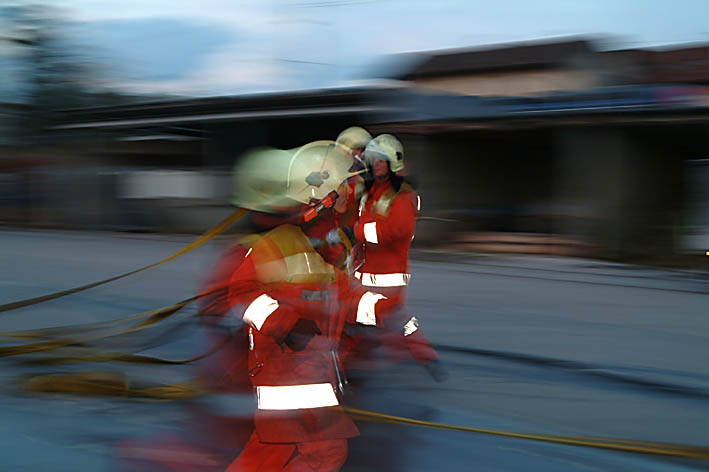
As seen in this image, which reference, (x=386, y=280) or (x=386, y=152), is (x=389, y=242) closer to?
(x=386, y=280)

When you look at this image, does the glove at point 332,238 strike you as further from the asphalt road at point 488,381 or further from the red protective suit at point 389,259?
the red protective suit at point 389,259

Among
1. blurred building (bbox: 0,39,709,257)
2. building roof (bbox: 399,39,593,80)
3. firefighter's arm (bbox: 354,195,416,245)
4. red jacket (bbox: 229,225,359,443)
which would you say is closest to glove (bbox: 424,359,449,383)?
firefighter's arm (bbox: 354,195,416,245)

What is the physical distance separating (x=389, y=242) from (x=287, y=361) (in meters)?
2.40

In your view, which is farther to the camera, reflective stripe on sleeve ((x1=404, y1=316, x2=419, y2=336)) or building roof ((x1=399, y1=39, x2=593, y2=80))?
building roof ((x1=399, y1=39, x2=593, y2=80))

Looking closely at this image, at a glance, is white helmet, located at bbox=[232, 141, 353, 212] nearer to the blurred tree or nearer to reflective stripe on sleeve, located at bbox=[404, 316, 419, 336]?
reflective stripe on sleeve, located at bbox=[404, 316, 419, 336]

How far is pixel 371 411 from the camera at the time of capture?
4.37 m

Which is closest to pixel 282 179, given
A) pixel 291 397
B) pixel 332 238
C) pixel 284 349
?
pixel 284 349

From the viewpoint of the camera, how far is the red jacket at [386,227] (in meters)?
4.82

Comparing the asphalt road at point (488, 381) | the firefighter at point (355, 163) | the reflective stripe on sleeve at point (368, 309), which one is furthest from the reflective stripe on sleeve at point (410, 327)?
the firefighter at point (355, 163)

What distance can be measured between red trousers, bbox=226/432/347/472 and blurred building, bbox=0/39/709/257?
1029 cm

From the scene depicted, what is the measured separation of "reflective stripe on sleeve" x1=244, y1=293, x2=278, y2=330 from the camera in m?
2.51

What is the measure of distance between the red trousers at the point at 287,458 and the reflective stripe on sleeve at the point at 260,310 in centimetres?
40

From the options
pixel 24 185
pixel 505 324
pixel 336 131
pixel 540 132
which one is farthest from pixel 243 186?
pixel 24 185

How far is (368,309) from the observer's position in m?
4.90
